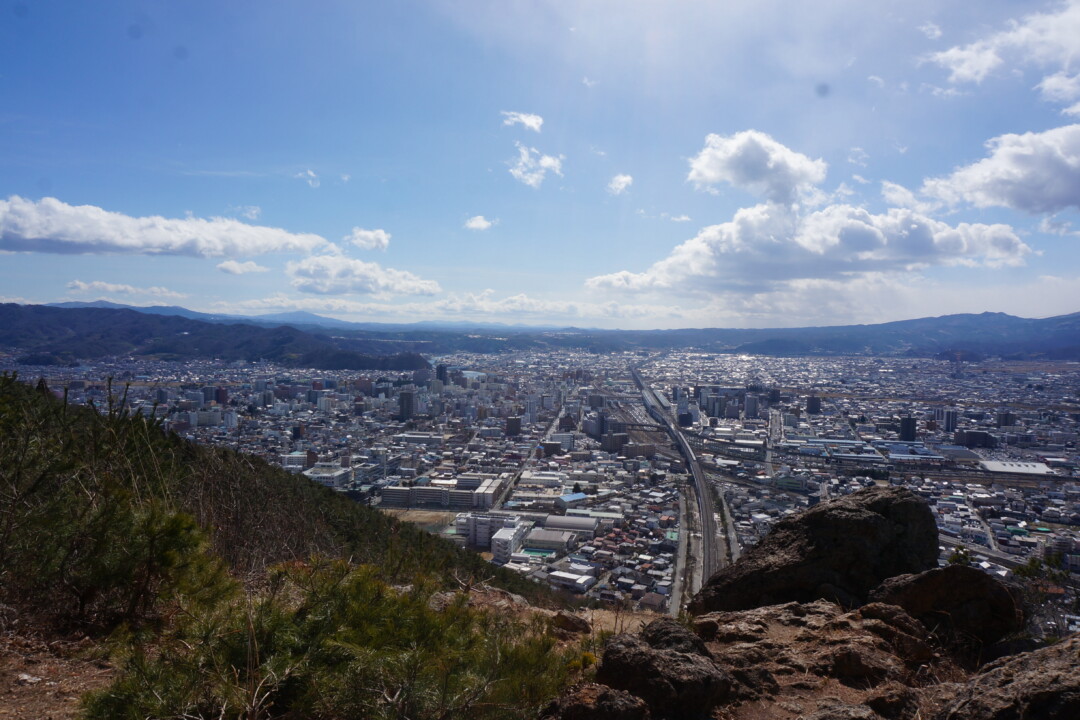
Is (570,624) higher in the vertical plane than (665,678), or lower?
lower

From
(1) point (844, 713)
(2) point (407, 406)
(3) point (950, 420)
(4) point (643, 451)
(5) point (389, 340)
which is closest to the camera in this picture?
(1) point (844, 713)

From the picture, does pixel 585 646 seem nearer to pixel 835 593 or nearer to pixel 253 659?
pixel 253 659

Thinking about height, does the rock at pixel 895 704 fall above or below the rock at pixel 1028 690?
below

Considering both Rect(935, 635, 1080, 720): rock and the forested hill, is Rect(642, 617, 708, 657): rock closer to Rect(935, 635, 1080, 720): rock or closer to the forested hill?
Rect(935, 635, 1080, 720): rock

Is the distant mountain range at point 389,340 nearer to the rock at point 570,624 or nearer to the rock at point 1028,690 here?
the rock at point 570,624

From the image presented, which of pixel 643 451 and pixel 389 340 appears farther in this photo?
pixel 389 340

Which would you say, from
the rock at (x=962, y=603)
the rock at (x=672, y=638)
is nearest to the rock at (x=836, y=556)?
the rock at (x=962, y=603)

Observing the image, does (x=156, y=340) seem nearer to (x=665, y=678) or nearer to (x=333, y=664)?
(x=333, y=664)

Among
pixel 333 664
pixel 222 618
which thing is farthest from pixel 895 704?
pixel 222 618
